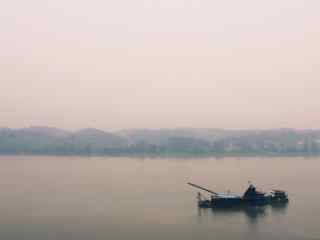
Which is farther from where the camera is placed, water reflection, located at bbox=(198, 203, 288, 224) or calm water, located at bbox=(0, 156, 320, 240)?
water reflection, located at bbox=(198, 203, 288, 224)

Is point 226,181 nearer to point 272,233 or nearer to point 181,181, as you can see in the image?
point 181,181

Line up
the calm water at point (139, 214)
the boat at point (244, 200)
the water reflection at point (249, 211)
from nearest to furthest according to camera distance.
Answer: the calm water at point (139, 214) → the water reflection at point (249, 211) → the boat at point (244, 200)

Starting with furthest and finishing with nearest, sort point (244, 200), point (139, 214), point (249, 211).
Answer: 1. point (244, 200)
2. point (249, 211)
3. point (139, 214)

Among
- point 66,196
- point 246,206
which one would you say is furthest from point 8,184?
point 246,206

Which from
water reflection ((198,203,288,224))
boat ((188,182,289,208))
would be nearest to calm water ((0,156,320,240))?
water reflection ((198,203,288,224))

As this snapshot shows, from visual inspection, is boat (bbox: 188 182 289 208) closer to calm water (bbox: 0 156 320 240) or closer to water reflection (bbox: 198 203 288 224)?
water reflection (bbox: 198 203 288 224)

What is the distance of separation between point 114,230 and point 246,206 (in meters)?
9.39

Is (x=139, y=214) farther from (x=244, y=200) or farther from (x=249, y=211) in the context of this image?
(x=244, y=200)

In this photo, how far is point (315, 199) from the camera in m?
28.3

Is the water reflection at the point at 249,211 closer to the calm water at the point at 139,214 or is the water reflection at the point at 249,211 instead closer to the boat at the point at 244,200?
the calm water at the point at 139,214

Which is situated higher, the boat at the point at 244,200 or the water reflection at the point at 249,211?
the boat at the point at 244,200

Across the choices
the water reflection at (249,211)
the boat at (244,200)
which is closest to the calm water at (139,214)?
the water reflection at (249,211)

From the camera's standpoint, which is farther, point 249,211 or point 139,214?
point 249,211

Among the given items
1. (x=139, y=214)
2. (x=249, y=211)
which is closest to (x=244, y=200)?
(x=249, y=211)
